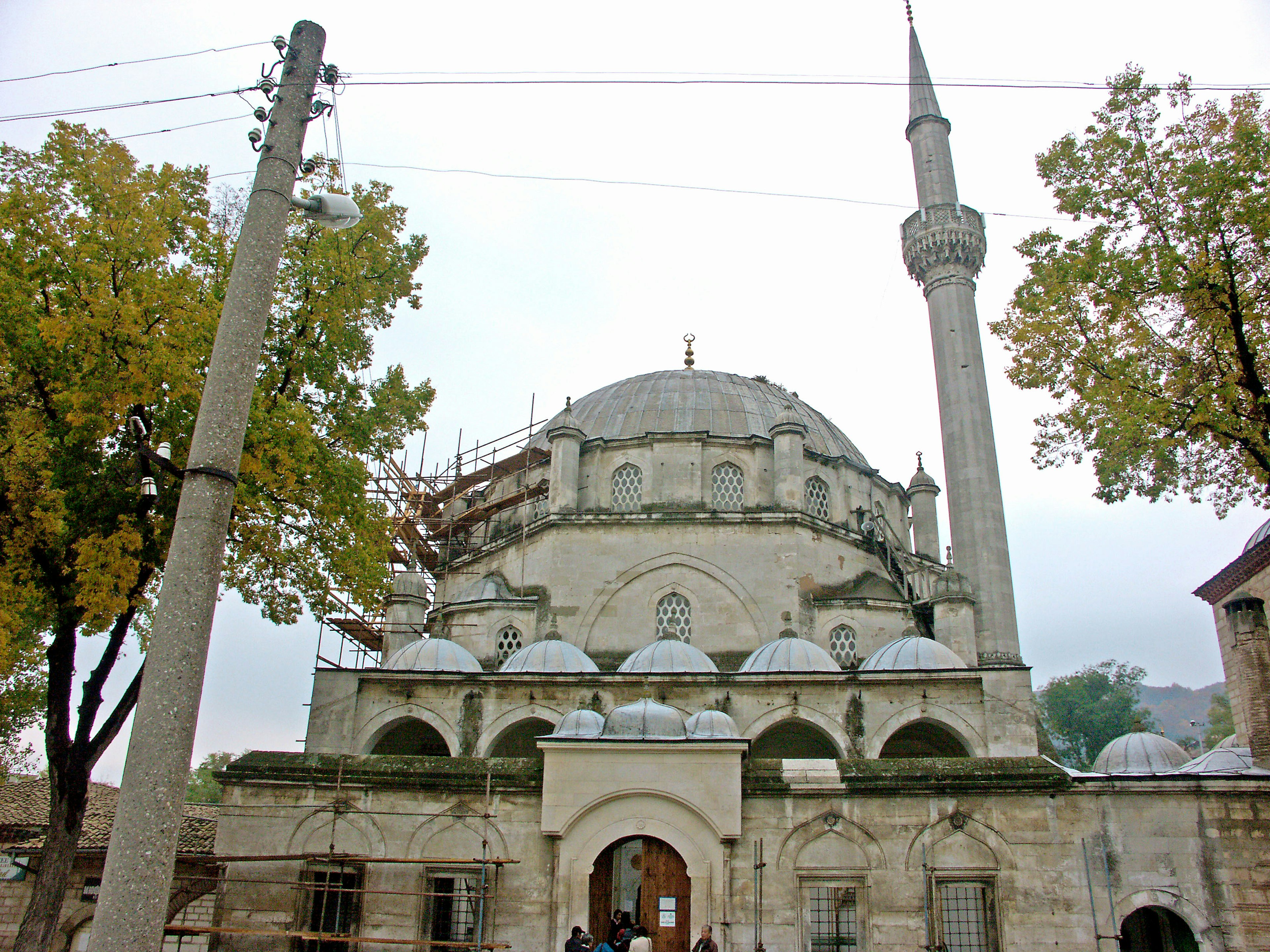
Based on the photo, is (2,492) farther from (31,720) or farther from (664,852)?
(31,720)

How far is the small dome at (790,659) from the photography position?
20125 millimetres

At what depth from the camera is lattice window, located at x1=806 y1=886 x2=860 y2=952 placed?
12.5m

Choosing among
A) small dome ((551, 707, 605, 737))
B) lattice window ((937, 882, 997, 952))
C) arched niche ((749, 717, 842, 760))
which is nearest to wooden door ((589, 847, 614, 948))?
small dome ((551, 707, 605, 737))

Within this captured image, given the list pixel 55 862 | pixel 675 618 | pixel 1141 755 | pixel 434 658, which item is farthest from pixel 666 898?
pixel 1141 755

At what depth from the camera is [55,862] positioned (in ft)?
38.1

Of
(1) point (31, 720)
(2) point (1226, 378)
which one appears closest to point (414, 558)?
(1) point (31, 720)

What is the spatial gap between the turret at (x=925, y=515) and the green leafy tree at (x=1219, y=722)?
25.9 m

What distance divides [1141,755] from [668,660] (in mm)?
10418

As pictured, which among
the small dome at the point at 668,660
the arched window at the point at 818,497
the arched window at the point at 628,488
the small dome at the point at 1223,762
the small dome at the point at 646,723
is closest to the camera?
the small dome at the point at 646,723

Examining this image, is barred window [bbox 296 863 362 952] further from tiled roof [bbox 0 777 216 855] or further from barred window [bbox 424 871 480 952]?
tiled roof [bbox 0 777 216 855]

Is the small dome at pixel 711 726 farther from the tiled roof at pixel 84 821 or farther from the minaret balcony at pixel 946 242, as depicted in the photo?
the minaret balcony at pixel 946 242

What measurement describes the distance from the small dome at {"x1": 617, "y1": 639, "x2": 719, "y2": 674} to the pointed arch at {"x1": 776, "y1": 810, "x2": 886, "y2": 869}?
693 centimetres

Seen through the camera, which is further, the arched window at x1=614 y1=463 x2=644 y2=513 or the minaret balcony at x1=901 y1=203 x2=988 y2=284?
the minaret balcony at x1=901 y1=203 x2=988 y2=284

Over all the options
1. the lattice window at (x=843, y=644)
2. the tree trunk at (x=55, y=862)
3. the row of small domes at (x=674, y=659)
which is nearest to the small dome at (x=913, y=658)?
the row of small domes at (x=674, y=659)
